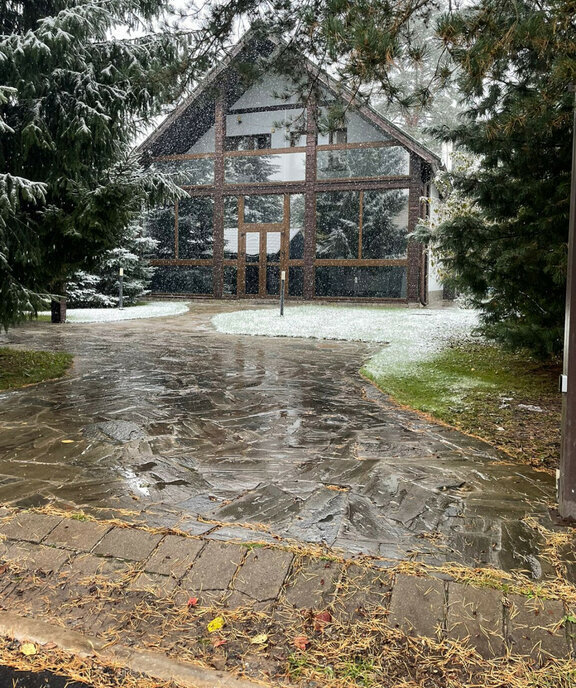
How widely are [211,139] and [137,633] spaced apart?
74.9ft

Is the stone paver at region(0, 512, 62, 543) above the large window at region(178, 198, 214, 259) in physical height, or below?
below

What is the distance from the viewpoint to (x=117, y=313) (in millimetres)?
17188

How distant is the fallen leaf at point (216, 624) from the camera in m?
2.15

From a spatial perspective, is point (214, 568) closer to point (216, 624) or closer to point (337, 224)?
point (216, 624)

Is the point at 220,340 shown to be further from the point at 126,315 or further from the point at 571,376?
the point at 571,376

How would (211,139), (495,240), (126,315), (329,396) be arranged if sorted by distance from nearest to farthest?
(329,396), (495,240), (126,315), (211,139)

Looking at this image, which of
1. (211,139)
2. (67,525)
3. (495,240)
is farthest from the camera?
(211,139)

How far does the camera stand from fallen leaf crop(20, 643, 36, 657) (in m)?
2.08

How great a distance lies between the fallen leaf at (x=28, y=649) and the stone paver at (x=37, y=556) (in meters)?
0.42

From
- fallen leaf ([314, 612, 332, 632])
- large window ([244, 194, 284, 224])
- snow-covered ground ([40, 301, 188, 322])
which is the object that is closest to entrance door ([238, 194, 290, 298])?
large window ([244, 194, 284, 224])

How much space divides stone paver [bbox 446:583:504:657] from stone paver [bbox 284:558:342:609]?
18.7 inches

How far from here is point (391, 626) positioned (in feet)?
7.04

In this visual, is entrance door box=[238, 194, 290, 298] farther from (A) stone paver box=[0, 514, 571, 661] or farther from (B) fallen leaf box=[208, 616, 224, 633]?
(B) fallen leaf box=[208, 616, 224, 633]

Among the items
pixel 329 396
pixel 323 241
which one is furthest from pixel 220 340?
pixel 323 241
